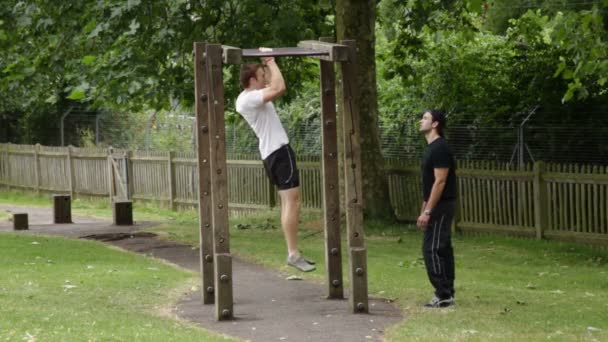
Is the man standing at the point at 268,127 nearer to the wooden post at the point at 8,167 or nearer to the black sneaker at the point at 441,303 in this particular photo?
the black sneaker at the point at 441,303

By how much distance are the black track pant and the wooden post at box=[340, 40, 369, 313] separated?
70 centimetres

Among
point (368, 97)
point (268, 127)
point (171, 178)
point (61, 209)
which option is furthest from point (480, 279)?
point (171, 178)

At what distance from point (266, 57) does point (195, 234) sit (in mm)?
9085

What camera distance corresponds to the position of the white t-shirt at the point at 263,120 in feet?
37.2

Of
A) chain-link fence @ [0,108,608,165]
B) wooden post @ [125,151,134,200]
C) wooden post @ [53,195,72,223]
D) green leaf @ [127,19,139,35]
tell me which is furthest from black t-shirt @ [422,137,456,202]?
wooden post @ [125,151,134,200]

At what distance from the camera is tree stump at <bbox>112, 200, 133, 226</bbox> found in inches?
886

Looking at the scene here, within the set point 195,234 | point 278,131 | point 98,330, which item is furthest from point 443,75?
point 98,330

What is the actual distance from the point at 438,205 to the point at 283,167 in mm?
1650

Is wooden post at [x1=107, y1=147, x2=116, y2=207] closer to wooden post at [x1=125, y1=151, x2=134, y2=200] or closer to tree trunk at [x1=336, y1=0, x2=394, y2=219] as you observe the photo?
wooden post at [x1=125, y1=151, x2=134, y2=200]

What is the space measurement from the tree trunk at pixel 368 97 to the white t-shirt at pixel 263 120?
8.28 m

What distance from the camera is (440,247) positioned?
10953 mm

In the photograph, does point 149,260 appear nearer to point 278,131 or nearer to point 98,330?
point 278,131

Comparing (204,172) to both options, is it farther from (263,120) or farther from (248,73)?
(248,73)

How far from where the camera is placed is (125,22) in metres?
18.1
